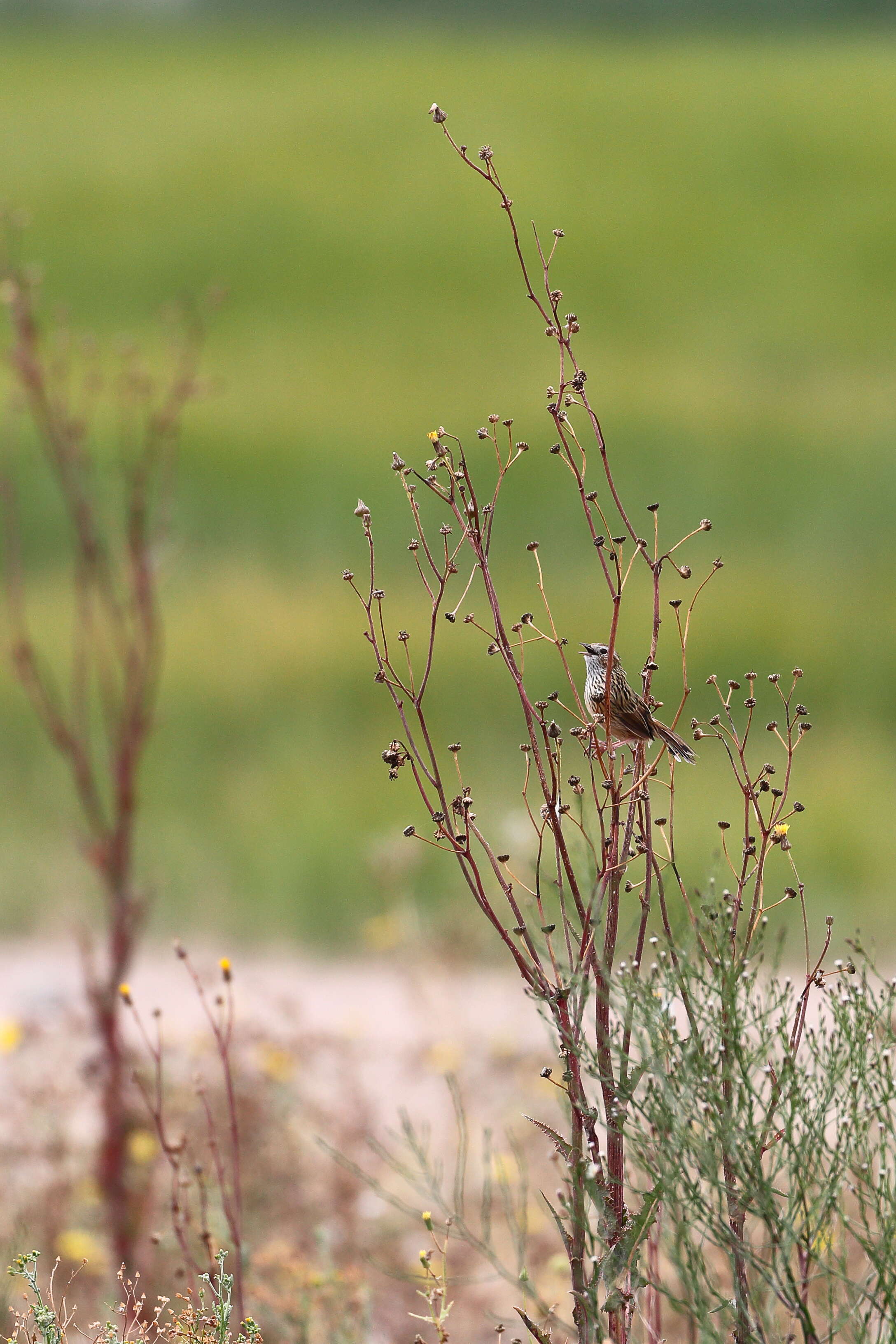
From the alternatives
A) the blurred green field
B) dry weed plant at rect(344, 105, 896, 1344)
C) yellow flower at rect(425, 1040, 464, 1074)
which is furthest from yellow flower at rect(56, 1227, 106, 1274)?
dry weed plant at rect(344, 105, 896, 1344)

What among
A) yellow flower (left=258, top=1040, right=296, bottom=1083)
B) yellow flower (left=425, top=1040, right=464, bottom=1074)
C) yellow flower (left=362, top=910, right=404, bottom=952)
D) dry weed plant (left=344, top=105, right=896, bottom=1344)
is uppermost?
yellow flower (left=362, top=910, right=404, bottom=952)

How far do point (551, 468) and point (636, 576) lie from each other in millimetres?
1838

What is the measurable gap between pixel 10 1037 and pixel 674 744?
2.25 meters

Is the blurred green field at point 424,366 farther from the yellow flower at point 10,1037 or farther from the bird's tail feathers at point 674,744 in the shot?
the bird's tail feathers at point 674,744

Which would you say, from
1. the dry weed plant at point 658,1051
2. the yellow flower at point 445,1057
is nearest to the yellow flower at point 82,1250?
the yellow flower at point 445,1057

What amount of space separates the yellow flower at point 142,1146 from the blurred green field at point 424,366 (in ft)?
3.63

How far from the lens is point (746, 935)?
1.21 meters

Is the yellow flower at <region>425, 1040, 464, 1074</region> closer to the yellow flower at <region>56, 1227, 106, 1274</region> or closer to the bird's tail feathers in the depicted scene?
the yellow flower at <region>56, 1227, 106, 1274</region>

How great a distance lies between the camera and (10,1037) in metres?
3.08

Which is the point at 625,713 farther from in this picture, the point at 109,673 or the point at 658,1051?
the point at 109,673

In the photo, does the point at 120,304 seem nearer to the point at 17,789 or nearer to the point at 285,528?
the point at 285,528

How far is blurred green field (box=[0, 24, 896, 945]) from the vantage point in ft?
21.4

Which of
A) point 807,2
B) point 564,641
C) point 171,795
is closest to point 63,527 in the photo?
point 171,795

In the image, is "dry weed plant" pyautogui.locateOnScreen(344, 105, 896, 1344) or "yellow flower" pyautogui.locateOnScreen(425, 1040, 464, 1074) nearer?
"dry weed plant" pyautogui.locateOnScreen(344, 105, 896, 1344)
